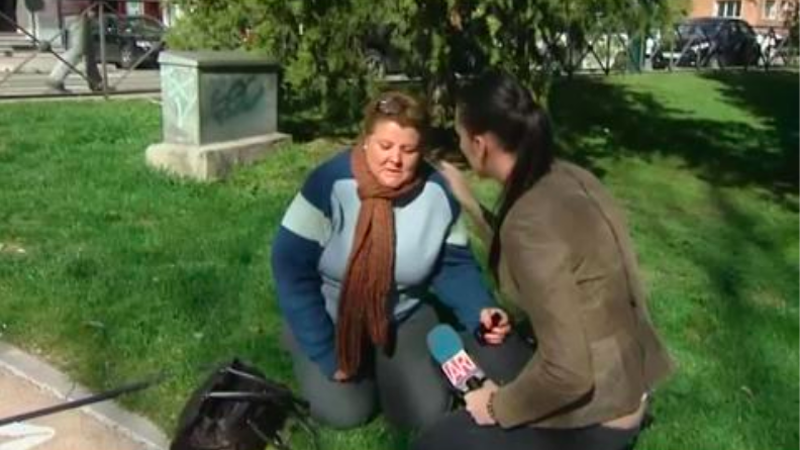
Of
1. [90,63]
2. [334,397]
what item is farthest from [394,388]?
[90,63]

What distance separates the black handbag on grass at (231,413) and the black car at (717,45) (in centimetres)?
2635

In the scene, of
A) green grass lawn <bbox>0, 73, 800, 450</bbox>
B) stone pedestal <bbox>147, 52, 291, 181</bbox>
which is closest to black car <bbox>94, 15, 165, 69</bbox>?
green grass lawn <bbox>0, 73, 800, 450</bbox>

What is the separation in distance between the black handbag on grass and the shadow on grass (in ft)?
22.1

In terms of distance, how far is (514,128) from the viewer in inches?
106

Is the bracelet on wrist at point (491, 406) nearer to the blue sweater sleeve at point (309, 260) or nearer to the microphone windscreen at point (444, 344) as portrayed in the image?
the microphone windscreen at point (444, 344)

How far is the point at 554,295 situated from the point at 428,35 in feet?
20.1

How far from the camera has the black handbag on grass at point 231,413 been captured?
3.07 meters

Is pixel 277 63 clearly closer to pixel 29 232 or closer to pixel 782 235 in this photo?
pixel 29 232

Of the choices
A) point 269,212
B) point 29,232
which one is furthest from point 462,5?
point 29,232

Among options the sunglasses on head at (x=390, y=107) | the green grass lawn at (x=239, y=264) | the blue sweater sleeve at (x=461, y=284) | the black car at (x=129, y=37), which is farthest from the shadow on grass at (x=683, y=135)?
the black car at (x=129, y=37)

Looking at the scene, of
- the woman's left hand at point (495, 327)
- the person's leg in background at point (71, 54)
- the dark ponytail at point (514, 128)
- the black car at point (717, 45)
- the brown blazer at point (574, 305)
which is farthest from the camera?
the black car at point (717, 45)

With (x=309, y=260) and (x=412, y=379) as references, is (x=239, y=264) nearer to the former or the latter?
(x=309, y=260)

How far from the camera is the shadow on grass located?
10.4 metres

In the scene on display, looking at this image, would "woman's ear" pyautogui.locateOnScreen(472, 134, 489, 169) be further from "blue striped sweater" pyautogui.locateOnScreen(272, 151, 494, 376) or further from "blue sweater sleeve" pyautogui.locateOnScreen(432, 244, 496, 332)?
"blue sweater sleeve" pyautogui.locateOnScreen(432, 244, 496, 332)
